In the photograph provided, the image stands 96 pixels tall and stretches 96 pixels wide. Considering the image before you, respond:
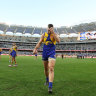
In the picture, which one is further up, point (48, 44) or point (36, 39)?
point (36, 39)

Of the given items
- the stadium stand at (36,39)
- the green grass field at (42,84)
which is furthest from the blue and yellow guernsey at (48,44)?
the stadium stand at (36,39)

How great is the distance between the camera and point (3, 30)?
87750mm

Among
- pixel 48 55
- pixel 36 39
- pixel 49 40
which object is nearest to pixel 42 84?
pixel 48 55

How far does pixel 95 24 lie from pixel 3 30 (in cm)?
6013

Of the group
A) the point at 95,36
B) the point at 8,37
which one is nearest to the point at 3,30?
the point at 8,37

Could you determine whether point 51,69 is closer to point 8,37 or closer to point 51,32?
point 51,32

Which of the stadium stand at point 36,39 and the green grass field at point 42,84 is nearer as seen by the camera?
the green grass field at point 42,84

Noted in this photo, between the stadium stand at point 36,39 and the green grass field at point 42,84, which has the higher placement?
the stadium stand at point 36,39

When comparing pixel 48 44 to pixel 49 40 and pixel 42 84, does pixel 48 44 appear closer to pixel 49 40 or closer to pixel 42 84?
pixel 49 40

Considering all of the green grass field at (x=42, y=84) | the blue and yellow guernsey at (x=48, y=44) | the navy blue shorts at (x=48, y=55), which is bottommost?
the green grass field at (x=42, y=84)

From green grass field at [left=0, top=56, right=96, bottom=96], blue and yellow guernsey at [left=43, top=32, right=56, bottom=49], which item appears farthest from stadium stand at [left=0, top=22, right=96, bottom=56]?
blue and yellow guernsey at [left=43, top=32, right=56, bottom=49]

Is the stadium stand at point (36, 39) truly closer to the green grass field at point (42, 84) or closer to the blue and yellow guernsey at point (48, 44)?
the green grass field at point (42, 84)

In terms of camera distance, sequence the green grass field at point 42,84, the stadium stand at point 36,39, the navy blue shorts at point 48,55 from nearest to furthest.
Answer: the green grass field at point 42,84 → the navy blue shorts at point 48,55 → the stadium stand at point 36,39

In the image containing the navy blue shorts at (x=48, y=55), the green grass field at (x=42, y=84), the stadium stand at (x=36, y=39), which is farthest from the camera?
the stadium stand at (x=36, y=39)
